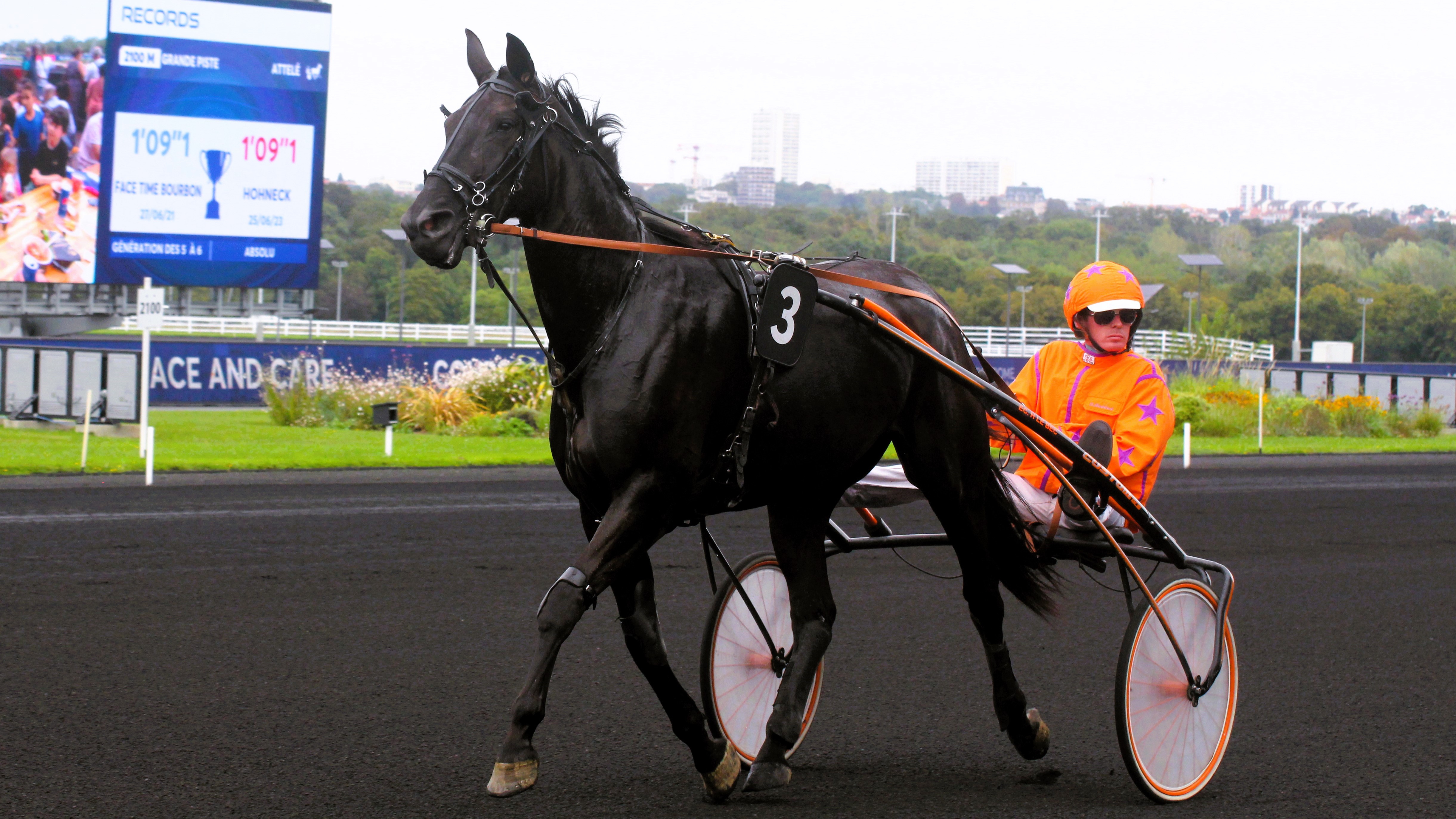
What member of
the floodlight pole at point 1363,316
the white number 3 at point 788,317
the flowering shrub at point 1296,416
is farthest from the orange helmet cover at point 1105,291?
the floodlight pole at point 1363,316

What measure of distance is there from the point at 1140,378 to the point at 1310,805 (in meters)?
1.28

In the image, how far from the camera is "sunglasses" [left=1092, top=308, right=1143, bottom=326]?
13.3ft

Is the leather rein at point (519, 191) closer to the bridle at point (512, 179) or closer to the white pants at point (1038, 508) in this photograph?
the bridle at point (512, 179)

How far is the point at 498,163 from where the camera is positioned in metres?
3.12

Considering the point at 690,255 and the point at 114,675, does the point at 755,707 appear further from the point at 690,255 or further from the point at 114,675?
the point at 114,675

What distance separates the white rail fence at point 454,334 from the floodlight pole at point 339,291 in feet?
11.4

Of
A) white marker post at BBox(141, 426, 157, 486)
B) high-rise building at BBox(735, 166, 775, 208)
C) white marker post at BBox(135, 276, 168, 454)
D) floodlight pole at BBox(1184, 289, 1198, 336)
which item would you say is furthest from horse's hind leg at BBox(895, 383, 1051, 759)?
high-rise building at BBox(735, 166, 775, 208)

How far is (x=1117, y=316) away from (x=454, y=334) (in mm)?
36050

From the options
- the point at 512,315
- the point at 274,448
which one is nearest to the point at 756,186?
the point at 512,315

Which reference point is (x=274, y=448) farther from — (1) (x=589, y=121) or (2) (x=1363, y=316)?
(2) (x=1363, y=316)

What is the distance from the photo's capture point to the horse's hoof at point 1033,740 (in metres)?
3.89

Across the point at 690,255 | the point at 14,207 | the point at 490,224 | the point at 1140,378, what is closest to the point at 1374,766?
the point at 1140,378

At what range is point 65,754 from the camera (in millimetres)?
3750

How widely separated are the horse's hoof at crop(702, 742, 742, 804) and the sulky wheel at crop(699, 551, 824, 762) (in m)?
0.24
